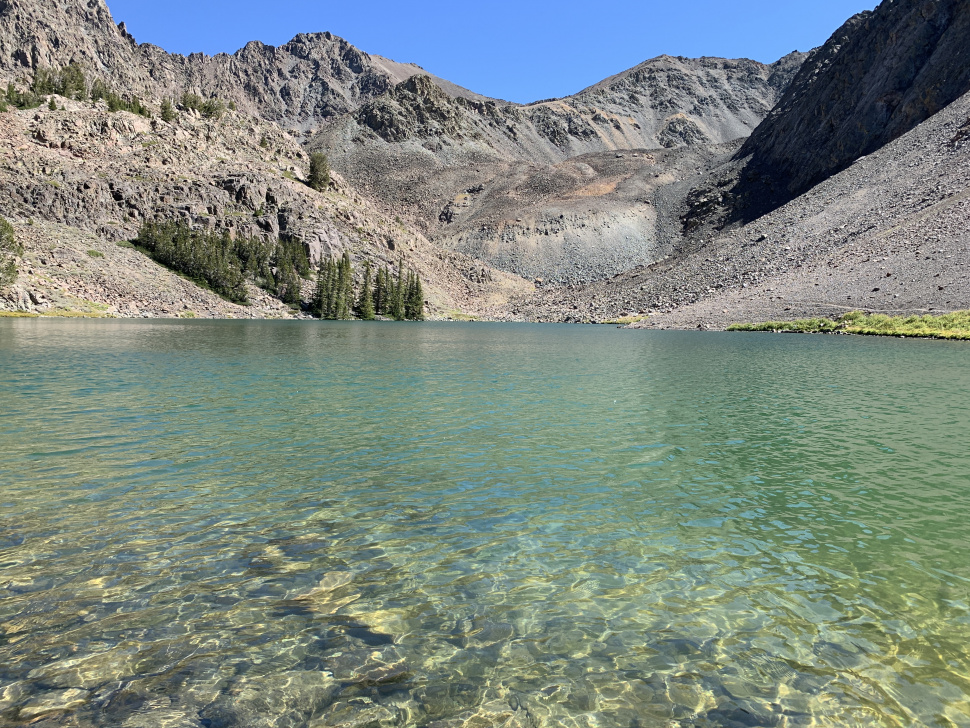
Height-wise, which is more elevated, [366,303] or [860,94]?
[860,94]

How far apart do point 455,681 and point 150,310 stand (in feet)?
400

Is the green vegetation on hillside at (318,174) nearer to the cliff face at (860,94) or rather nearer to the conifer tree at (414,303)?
the conifer tree at (414,303)

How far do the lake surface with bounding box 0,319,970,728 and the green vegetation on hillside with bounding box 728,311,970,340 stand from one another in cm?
5027

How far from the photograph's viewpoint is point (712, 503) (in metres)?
12.9

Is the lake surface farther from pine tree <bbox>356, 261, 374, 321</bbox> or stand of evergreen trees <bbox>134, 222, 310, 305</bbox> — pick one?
pine tree <bbox>356, 261, 374, 321</bbox>

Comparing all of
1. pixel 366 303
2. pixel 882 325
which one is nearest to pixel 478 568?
pixel 882 325

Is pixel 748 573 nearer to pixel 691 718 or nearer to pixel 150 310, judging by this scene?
pixel 691 718

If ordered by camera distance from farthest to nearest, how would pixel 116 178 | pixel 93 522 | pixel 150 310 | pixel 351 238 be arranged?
pixel 351 238, pixel 116 178, pixel 150 310, pixel 93 522

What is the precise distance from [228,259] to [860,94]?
15525 centimetres

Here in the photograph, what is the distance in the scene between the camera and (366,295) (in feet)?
464

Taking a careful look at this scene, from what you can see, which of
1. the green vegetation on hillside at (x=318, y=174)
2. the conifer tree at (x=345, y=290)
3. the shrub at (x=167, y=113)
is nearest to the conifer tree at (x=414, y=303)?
the conifer tree at (x=345, y=290)

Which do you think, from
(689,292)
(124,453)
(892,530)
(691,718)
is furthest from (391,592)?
(689,292)

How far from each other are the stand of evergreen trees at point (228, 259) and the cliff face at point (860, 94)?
383 feet

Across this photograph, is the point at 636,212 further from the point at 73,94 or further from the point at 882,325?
the point at 73,94
